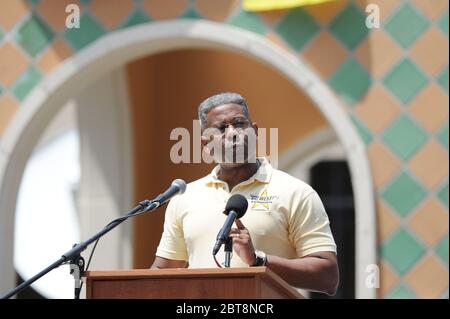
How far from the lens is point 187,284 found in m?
3.89

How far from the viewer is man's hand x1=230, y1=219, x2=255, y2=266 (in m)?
4.11

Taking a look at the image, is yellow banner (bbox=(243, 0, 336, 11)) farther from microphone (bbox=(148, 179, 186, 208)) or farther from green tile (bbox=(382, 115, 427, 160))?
microphone (bbox=(148, 179, 186, 208))

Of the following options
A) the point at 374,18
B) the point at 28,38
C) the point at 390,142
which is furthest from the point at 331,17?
the point at 28,38

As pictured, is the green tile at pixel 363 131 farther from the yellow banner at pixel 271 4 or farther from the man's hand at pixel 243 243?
the man's hand at pixel 243 243

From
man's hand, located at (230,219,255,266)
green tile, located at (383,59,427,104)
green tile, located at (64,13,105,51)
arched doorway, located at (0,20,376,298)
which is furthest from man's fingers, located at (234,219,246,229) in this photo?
green tile, located at (64,13,105,51)

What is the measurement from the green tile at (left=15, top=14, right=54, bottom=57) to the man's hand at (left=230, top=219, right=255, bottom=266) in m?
3.89

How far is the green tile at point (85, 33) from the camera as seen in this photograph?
25.2 feet

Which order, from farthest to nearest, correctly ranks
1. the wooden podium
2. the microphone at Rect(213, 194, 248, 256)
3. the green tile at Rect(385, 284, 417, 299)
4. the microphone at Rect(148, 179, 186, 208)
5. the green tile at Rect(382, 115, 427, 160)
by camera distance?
the green tile at Rect(382, 115, 427, 160) → the green tile at Rect(385, 284, 417, 299) → the microphone at Rect(148, 179, 186, 208) → the microphone at Rect(213, 194, 248, 256) → the wooden podium

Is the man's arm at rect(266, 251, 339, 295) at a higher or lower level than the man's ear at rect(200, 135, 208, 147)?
lower

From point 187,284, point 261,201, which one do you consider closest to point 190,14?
point 261,201

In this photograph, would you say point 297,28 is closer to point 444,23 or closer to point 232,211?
point 444,23

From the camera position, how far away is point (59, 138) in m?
13.6

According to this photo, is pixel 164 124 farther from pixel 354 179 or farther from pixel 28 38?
pixel 354 179

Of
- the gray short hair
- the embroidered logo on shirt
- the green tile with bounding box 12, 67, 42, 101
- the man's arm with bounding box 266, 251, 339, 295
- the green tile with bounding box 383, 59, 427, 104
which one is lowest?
the man's arm with bounding box 266, 251, 339, 295
